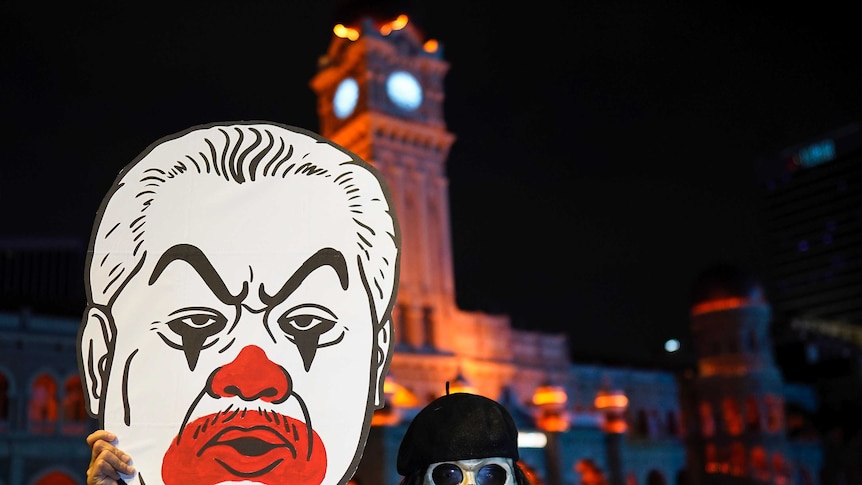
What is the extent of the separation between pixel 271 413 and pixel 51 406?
2890cm

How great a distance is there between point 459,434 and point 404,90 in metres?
40.3

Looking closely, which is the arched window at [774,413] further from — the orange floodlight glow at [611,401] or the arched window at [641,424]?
the orange floodlight glow at [611,401]

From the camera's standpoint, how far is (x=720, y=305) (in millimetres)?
52750

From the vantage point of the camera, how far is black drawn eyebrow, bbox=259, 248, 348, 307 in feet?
22.1

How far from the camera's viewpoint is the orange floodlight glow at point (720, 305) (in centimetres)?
5231

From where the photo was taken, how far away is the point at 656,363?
58844 mm

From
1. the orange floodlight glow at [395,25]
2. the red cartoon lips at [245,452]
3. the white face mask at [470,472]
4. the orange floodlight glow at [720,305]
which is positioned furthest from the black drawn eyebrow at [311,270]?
the orange floodlight glow at [720,305]

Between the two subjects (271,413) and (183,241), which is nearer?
(271,413)

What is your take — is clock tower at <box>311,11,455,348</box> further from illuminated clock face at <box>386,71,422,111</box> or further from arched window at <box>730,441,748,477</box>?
arched window at <box>730,441,748,477</box>

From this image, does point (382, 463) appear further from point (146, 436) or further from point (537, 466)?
point (146, 436)

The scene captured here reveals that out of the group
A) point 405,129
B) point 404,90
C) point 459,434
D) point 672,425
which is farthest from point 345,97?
point 459,434

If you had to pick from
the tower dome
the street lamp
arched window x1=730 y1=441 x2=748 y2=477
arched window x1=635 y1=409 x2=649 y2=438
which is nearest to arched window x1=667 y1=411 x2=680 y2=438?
arched window x1=635 y1=409 x2=649 y2=438

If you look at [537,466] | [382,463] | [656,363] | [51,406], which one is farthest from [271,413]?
[656,363]

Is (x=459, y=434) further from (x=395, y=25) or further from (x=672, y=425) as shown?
(x=672, y=425)
